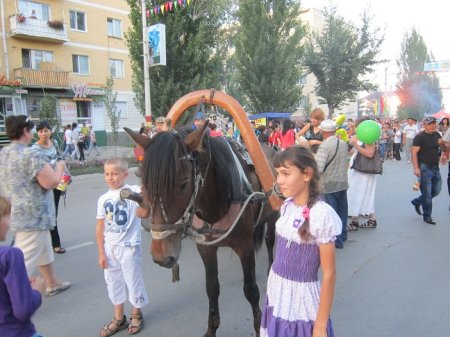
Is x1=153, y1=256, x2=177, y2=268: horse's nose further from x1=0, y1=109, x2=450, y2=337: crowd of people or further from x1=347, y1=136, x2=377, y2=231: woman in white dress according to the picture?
x1=347, y1=136, x2=377, y2=231: woman in white dress

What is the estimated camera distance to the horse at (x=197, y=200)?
2072 mm

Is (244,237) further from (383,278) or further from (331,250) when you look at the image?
(383,278)

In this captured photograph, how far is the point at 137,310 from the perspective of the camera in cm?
322

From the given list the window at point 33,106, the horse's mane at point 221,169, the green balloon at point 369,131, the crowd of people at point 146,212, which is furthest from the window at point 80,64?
the horse's mane at point 221,169

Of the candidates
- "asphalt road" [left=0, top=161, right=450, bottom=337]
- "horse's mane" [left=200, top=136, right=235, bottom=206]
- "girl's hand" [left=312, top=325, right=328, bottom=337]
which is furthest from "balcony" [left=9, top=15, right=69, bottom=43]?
"girl's hand" [left=312, top=325, right=328, bottom=337]

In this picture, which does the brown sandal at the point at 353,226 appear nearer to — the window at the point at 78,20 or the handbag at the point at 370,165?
the handbag at the point at 370,165

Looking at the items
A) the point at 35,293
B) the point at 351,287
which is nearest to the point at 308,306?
the point at 35,293

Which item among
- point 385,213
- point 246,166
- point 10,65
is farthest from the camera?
point 10,65

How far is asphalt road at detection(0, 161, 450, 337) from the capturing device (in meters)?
3.20

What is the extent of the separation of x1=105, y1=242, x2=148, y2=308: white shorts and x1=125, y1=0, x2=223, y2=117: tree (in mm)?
12959

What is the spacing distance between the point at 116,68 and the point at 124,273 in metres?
28.3

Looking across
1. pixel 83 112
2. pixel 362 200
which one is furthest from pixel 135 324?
pixel 83 112

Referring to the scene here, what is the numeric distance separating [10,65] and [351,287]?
25.9 meters

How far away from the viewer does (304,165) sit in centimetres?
188
